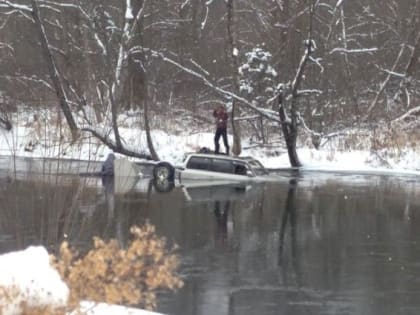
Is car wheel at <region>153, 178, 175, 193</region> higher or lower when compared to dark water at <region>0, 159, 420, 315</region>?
higher

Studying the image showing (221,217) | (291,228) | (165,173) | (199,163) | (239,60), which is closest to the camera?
(291,228)

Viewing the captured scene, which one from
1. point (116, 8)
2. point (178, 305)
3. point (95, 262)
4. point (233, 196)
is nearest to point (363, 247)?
point (178, 305)

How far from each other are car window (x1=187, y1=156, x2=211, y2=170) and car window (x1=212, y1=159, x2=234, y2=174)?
0.22 meters

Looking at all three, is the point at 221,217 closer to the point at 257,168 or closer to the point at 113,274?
the point at 257,168

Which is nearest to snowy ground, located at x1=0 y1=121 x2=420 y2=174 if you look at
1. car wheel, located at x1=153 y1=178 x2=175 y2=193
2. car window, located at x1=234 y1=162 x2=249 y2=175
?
car wheel, located at x1=153 y1=178 x2=175 y2=193

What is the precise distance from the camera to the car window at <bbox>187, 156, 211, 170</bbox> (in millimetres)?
26219

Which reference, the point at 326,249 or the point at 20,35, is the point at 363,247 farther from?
the point at 20,35

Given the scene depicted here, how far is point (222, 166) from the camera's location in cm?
2611

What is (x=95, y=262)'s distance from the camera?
203 inches

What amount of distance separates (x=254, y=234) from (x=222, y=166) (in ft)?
35.1

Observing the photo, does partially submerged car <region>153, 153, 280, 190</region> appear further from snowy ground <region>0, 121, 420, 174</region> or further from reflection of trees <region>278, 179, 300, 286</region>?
snowy ground <region>0, 121, 420, 174</region>

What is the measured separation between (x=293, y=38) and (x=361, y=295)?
26.3 m

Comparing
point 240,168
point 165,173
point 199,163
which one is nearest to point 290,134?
point 240,168

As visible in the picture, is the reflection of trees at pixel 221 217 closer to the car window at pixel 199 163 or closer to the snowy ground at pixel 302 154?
the car window at pixel 199 163
